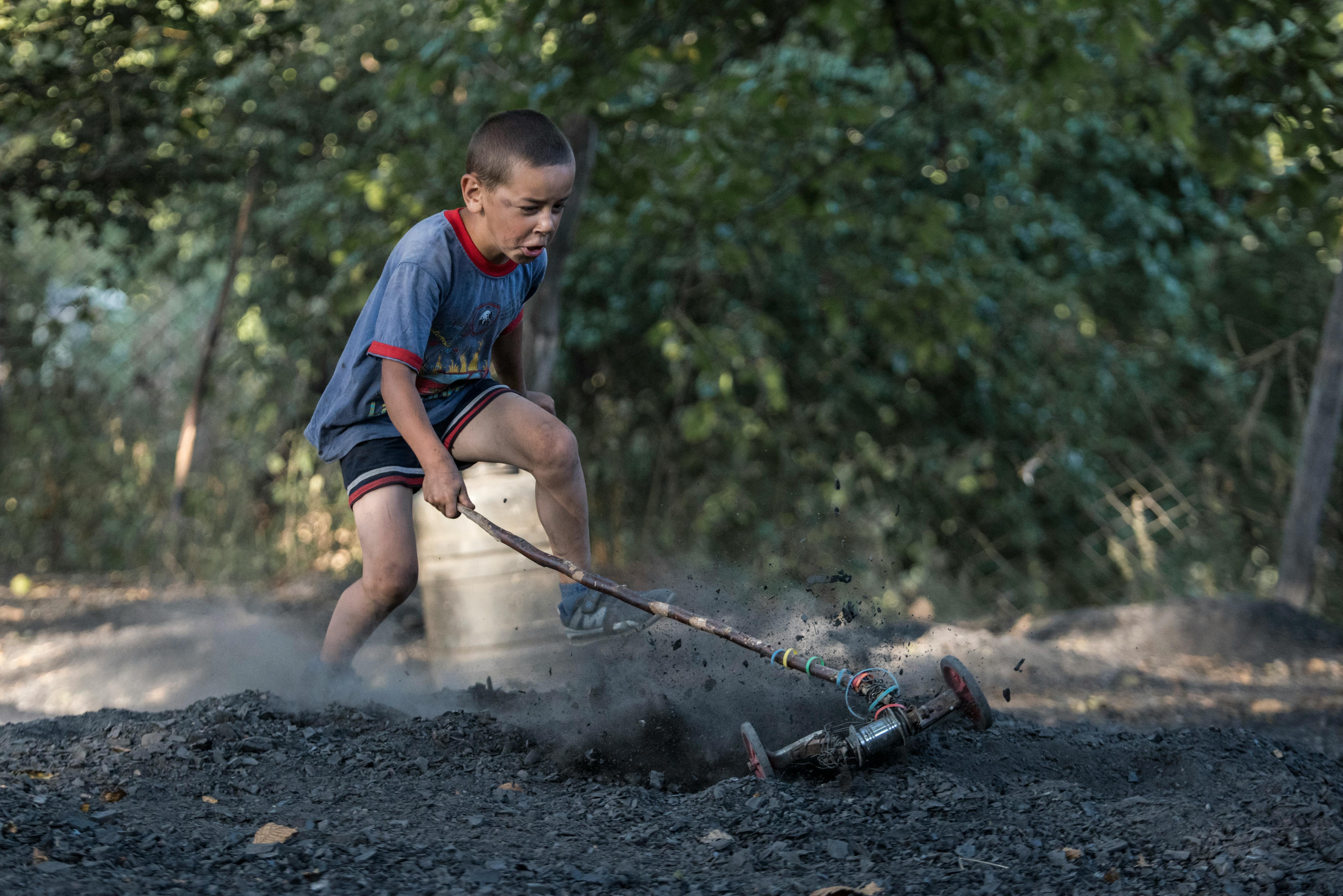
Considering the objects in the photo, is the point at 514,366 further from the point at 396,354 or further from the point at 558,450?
the point at 396,354

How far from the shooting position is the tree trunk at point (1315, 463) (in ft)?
17.2

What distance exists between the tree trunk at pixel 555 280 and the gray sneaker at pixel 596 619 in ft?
7.04

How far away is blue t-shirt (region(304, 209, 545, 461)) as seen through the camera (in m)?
2.82

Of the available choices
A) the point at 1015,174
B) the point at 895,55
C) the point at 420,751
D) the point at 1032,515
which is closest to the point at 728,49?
the point at 895,55

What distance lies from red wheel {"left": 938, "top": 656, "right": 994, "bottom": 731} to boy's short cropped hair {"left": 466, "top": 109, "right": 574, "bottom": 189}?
1.54 metres

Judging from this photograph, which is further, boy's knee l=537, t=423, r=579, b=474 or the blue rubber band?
boy's knee l=537, t=423, r=579, b=474

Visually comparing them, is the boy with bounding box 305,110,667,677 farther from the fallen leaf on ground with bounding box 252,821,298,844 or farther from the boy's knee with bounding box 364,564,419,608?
the fallen leaf on ground with bounding box 252,821,298,844

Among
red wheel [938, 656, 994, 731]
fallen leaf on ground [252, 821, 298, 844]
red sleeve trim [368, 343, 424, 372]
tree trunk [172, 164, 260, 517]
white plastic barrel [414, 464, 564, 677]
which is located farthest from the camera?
tree trunk [172, 164, 260, 517]

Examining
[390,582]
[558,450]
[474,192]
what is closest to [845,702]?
[558,450]

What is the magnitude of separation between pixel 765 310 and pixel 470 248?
517 centimetres

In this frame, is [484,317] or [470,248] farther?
[484,317]

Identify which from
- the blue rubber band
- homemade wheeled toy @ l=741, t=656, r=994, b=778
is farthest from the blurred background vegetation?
the blue rubber band

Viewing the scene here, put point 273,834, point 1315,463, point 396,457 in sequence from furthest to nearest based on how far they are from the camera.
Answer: point 1315,463 → point 396,457 → point 273,834

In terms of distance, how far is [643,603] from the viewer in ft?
8.49
